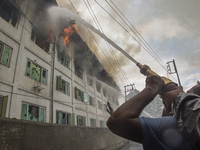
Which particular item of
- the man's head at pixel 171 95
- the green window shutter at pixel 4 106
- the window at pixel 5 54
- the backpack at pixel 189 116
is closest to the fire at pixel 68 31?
the window at pixel 5 54

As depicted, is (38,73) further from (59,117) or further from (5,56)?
(59,117)

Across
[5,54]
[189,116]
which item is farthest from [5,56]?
[189,116]

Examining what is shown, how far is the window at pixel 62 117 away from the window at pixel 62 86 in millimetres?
1983

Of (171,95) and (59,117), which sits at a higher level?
(59,117)

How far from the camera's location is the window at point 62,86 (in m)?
11.6

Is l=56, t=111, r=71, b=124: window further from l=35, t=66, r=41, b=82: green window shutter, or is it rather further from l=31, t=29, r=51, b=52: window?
l=31, t=29, r=51, b=52: window

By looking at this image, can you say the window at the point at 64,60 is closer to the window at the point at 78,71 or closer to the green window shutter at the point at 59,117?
the window at the point at 78,71

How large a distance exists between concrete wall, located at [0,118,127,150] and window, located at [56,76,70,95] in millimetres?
5636

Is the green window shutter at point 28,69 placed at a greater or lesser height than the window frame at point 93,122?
greater

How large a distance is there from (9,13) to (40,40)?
285cm

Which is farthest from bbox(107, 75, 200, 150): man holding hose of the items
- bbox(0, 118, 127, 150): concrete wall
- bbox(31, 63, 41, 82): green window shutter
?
bbox(31, 63, 41, 82): green window shutter

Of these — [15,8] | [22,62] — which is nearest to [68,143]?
[22,62]

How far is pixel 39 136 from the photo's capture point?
3914mm

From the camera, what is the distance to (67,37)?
14602 millimetres
